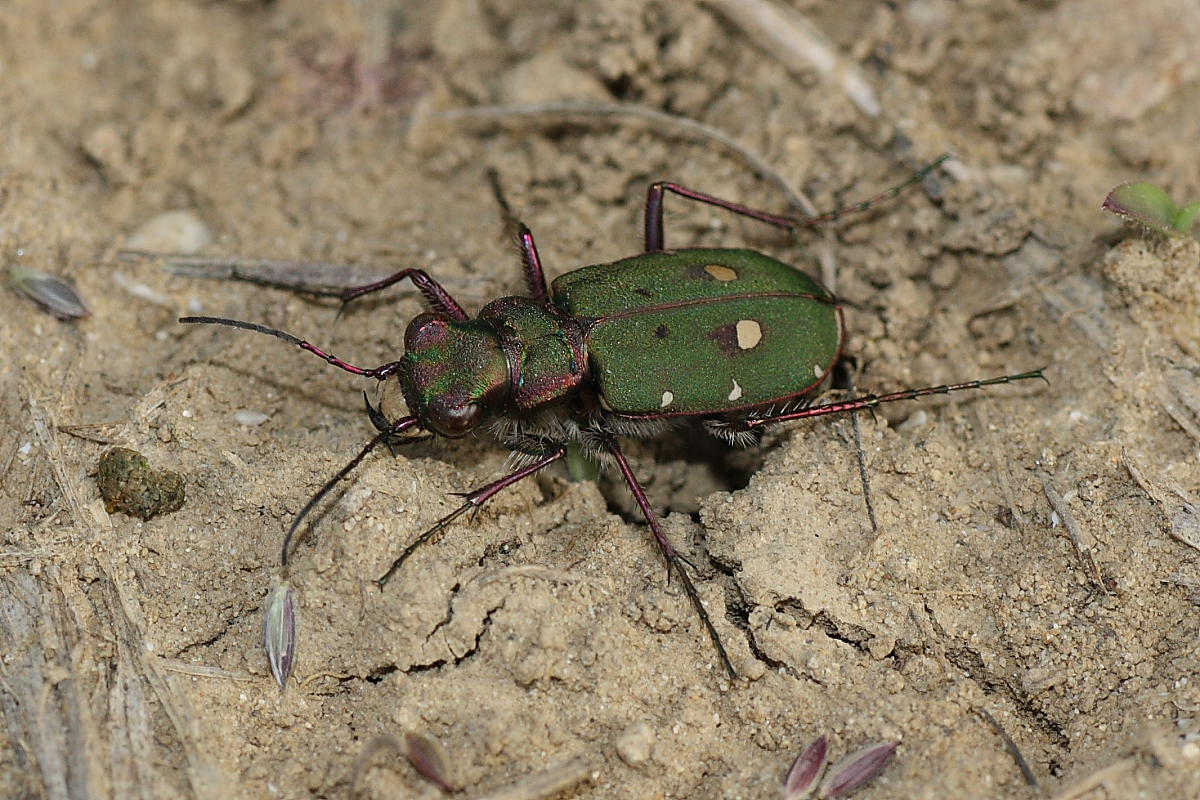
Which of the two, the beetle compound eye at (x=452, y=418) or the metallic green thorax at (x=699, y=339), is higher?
the metallic green thorax at (x=699, y=339)

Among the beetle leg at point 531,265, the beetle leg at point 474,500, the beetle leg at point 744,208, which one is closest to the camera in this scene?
the beetle leg at point 474,500

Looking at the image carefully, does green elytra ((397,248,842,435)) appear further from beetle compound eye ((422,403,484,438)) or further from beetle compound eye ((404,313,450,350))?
beetle compound eye ((422,403,484,438))

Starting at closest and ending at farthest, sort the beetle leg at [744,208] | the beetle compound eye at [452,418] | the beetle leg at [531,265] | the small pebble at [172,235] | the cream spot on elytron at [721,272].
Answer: the beetle compound eye at [452,418], the cream spot on elytron at [721,272], the beetle leg at [531,265], the beetle leg at [744,208], the small pebble at [172,235]

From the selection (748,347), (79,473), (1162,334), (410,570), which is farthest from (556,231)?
(1162,334)

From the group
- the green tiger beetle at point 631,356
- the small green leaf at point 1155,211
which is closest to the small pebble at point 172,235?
the green tiger beetle at point 631,356

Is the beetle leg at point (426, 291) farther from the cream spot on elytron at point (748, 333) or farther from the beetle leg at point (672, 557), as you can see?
the cream spot on elytron at point (748, 333)

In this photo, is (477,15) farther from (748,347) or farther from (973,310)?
(973,310)
